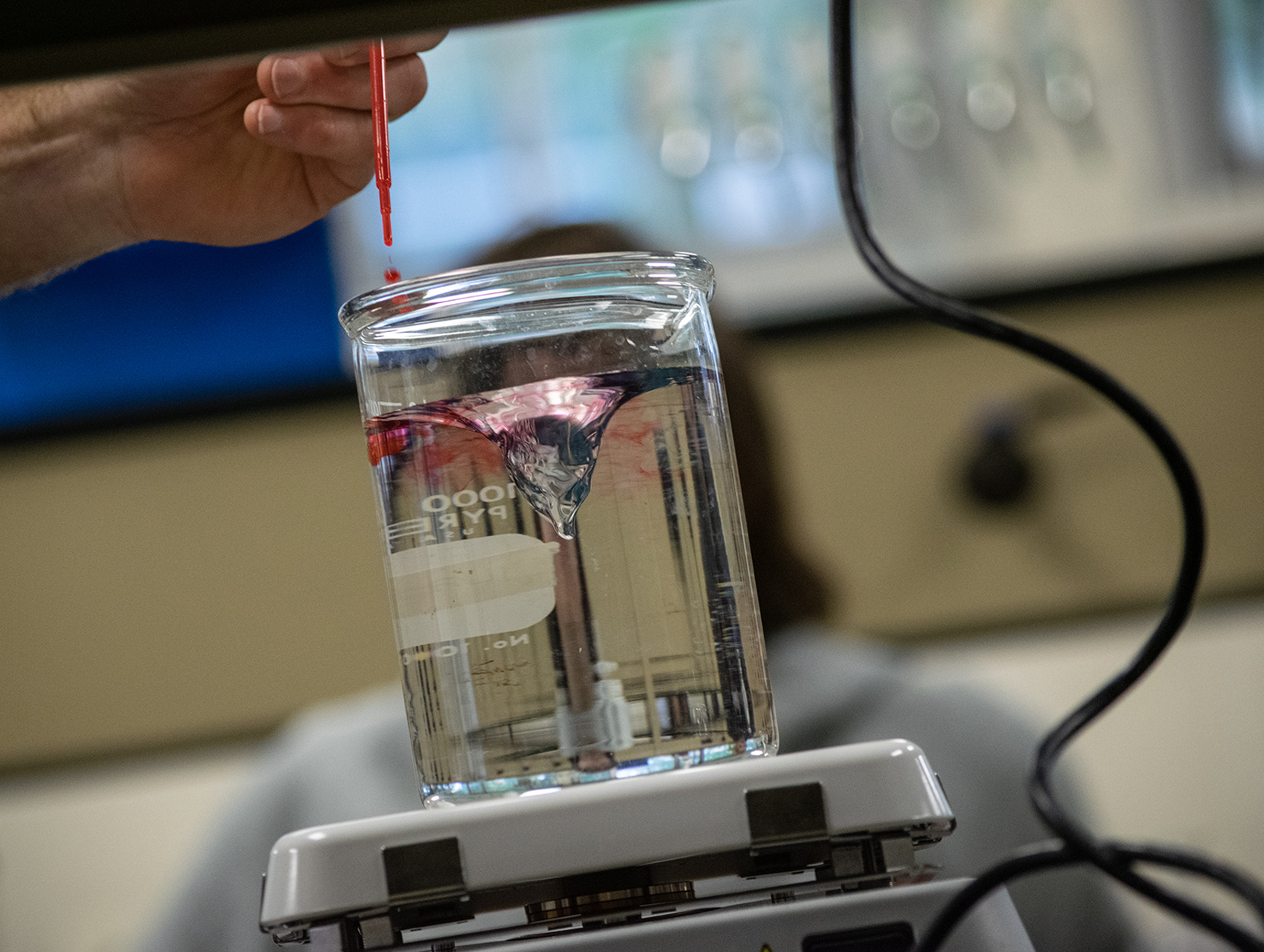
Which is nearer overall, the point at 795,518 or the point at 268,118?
the point at 268,118

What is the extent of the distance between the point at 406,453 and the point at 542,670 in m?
→ 0.09

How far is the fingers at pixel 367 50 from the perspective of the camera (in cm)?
45

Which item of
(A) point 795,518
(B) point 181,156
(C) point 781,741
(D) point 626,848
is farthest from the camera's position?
(A) point 795,518

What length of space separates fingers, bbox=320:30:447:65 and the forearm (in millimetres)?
106

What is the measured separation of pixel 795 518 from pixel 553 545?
131 cm

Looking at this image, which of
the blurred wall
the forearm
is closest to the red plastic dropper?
the forearm

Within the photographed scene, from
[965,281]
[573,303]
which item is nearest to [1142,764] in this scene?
[965,281]

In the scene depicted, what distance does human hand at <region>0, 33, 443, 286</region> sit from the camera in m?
0.51

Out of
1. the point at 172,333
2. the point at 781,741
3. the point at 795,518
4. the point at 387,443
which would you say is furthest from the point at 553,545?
the point at 172,333

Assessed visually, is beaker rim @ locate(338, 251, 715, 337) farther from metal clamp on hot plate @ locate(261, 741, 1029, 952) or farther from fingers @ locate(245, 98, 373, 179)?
metal clamp on hot plate @ locate(261, 741, 1029, 952)

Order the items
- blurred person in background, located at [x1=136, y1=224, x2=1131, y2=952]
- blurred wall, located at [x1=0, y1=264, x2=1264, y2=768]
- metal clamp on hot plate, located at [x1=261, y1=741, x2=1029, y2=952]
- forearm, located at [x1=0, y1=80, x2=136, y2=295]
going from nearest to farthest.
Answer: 1. metal clamp on hot plate, located at [x1=261, y1=741, x2=1029, y2=952]
2. forearm, located at [x1=0, y1=80, x2=136, y2=295]
3. blurred person in background, located at [x1=136, y1=224, x2=1131, y2=952]
4. blurred wall, located at [x1=0, y1=264, x2=1264, y2=768]

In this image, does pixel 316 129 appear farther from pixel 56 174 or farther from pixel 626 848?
pixel 626 848

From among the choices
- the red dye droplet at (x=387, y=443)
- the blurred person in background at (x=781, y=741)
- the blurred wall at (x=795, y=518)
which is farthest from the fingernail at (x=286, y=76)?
the blurred wall at (x=795, y=518)

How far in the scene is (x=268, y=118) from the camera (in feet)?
1.62
